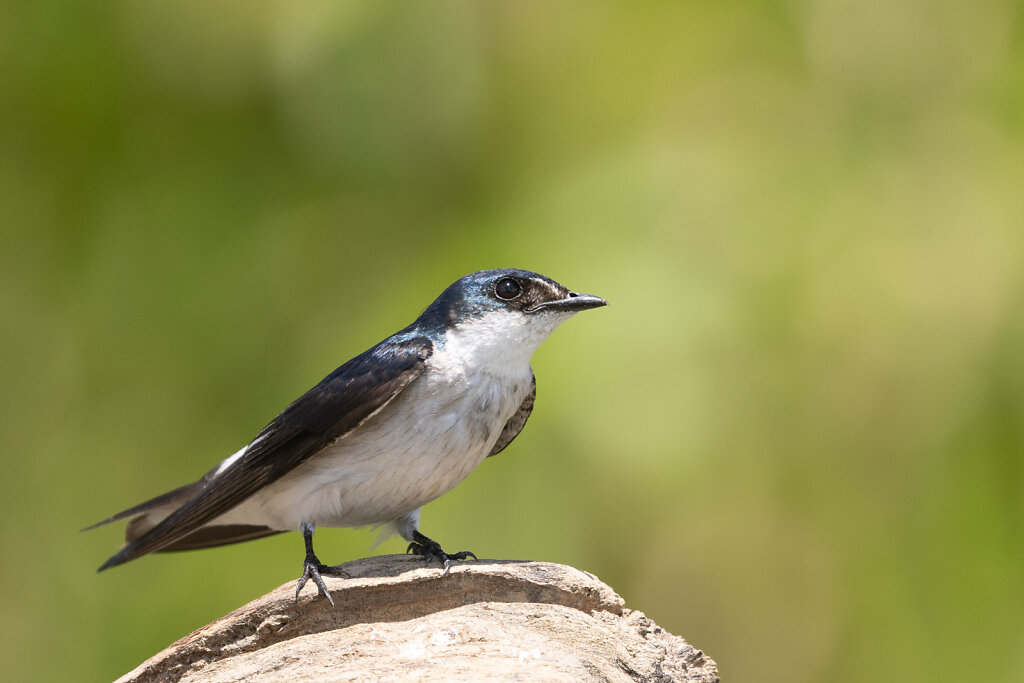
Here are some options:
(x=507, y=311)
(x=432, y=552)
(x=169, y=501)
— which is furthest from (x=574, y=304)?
(x=169, y=501)

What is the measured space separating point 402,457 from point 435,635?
1.51 feet

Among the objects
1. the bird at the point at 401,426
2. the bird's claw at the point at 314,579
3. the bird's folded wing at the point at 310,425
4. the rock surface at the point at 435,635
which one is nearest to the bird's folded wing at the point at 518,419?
the bird at the point at 401,426

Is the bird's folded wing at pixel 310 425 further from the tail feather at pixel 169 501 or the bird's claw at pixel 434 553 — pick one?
the bird's claw at pixel 434 553

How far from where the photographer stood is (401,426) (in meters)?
2.46

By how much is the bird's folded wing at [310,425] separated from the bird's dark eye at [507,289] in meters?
0.21

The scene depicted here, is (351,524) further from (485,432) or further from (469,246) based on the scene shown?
(469,246)

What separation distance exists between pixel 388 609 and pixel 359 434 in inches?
18.3

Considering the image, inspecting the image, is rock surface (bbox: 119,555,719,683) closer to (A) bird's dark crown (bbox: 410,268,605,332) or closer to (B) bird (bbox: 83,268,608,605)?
(B) bird (bbox: 83,268,608,605)

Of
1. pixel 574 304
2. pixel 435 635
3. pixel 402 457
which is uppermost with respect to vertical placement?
pixel 574 304

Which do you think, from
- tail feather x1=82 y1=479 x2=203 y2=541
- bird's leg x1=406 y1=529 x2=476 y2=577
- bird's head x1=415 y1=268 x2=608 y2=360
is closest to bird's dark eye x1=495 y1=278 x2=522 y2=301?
bird's head x1=415 y1=268 x2=608 y2=360

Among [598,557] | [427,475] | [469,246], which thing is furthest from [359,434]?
[469,246]

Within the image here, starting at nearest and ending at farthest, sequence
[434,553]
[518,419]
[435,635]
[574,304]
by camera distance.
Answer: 1. [435,635]
2. [434,553]
3. [574,304]
4. [518,419]

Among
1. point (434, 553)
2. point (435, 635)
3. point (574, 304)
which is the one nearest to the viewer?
point (435, 635)

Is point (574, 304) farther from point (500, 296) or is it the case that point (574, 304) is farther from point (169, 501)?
point (169, 501)
